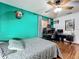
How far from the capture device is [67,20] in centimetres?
670

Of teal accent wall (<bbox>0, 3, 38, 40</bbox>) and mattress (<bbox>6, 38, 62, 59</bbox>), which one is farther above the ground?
teal accent wall (<bbox>0, 3, 38, 40</bbox>)

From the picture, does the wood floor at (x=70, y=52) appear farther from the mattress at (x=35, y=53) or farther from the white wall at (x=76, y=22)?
the white wall at (x=76, y=22)

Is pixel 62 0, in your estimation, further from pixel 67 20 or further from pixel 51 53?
pixel 67 20

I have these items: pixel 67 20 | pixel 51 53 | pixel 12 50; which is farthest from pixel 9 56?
pixel 67 20

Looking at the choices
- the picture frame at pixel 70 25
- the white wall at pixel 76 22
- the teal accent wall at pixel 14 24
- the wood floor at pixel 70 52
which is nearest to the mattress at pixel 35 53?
the wood floor at pixel 70 52

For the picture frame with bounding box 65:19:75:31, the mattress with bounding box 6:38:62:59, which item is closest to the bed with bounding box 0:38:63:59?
the mattress with bounding box 6:38:62:59

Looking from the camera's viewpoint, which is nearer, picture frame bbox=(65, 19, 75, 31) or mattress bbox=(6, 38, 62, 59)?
mattress bbox=(6, 38, 62, 59)

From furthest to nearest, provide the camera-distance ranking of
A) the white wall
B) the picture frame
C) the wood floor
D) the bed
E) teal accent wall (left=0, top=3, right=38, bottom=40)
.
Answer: the picture frame < the white wall < teal accent wall (left=0, top=3, right=38, bottom=40) < the wood floor < the bed

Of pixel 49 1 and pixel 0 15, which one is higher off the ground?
pixel 49 1

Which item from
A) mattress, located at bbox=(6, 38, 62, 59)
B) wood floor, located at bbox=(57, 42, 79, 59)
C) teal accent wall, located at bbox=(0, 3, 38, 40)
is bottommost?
wood floor, located at bbox=(57, 42, 79, 59)

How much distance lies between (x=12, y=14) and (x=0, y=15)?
1.94 feet

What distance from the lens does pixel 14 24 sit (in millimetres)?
3889

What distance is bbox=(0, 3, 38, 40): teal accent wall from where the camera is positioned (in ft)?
11.2

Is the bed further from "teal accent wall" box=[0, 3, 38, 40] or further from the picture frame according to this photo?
the picture frame
